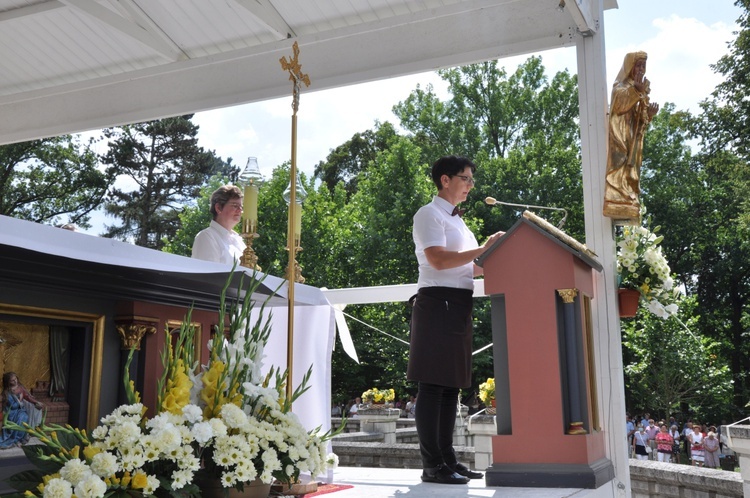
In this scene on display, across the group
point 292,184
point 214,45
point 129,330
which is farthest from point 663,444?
point 129,330

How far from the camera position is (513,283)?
4453mm

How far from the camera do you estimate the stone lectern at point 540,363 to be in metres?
4.14

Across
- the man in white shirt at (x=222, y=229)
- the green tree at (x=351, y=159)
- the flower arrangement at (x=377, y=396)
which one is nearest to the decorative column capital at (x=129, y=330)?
the man in white shirt at (x=222, y=229)

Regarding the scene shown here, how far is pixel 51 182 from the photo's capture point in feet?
92.8

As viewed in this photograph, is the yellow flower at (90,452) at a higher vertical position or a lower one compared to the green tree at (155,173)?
lower

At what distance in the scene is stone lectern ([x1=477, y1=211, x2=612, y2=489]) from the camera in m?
4.14

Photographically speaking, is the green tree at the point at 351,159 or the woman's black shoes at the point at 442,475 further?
the green tree at the point at 351,159

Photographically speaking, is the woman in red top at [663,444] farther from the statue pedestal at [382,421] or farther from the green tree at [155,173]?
the green tree at [155,173]

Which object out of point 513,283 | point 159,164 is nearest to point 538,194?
point 159,164

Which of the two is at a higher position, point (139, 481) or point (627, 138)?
point (627, 138)

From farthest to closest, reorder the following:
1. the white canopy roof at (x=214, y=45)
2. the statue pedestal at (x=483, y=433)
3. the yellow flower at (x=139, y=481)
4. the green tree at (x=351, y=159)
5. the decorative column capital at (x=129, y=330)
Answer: the green tree at (x=351, y=159) < the statue pedestal at (x=483, y=433) < the white canopy roof at (x=214, y=45) < the decorative column capital at (x=129, y=330) < the yellow flower at (x=139, y=481)

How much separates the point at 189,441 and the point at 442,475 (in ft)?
7.78

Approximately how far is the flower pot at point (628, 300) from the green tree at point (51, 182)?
24961mm

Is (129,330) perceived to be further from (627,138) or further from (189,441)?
(627,138)
